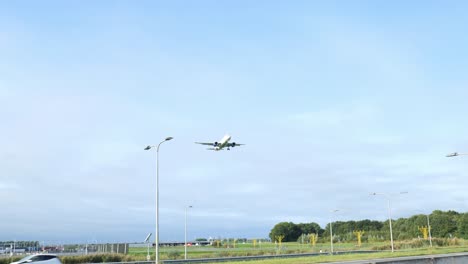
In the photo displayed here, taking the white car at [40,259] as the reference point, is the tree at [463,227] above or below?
below

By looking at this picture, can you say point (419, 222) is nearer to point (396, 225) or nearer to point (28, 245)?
point (396, 225)

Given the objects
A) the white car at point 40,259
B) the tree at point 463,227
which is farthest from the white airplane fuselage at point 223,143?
the tree at point 463,227

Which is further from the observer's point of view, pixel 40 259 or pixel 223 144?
pixel 223 144

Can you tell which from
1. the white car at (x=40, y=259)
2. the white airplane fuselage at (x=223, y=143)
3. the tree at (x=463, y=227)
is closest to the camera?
the white car at (x=40, y=259)

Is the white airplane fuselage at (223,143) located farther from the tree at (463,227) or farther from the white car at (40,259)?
the tree at (463,227)

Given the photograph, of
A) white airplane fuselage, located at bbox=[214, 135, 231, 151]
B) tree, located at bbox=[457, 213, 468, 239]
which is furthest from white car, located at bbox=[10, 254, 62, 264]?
tree, located at bbox=[457, 213, 468, 239]

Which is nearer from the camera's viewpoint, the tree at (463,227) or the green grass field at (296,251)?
the green grass field at (296,251)

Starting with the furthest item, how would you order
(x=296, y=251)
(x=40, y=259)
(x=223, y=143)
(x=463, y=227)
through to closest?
1. (x=463, y=227)
2. (x=296, y=251)
3. (x=223, y=143)
4. (x=40, y=259)

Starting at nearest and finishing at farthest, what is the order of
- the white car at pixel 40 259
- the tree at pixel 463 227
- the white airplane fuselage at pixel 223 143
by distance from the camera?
the white car at pixel 40 259, the white airplane fuselage at pixel 223 143, the tree at pixel 463 227

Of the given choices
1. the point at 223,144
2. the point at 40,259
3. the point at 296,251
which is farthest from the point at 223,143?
the point at 296,251

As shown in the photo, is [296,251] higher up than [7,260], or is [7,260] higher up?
[7,260]

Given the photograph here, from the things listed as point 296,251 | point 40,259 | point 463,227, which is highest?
point 40,259

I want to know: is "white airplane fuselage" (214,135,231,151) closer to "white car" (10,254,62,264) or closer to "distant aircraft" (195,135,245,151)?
"distant aircraft" (195,135,245,151)

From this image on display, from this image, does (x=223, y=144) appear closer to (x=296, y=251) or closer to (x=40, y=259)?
(x=40, y=259)
